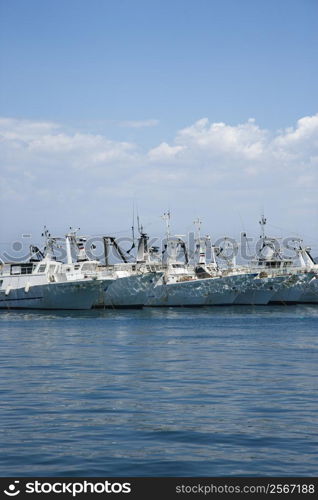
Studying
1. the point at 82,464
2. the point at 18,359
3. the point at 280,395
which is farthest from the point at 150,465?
the point at 18,359

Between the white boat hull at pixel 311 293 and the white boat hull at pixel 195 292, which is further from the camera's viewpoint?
the white boat hull at pixel 311 293

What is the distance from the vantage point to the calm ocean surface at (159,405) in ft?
54.5

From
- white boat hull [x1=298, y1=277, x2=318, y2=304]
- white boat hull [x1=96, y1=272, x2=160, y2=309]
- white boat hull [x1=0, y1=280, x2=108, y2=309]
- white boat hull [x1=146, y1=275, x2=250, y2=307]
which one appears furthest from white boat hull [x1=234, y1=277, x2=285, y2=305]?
white boat hull [x1=0, y1=280, x2=108, y2=309]

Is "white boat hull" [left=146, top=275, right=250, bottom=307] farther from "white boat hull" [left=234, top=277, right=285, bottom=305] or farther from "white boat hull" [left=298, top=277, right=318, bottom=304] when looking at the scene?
"white boat hull" [left=298, top=277, right=318, bottom=304]

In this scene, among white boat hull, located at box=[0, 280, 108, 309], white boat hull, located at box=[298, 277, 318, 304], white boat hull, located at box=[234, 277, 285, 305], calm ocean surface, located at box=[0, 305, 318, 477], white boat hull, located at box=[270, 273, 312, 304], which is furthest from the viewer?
white boat hull, located at box=[298, 277, 318, 304]

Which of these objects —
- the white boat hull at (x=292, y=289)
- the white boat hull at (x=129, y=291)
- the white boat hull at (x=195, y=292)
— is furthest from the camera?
the white boat hull at (x=292, y=289)

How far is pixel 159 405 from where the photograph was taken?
75.0 feet

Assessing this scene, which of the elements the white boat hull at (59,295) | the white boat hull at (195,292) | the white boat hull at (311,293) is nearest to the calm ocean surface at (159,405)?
the white boat hull at (59,295)

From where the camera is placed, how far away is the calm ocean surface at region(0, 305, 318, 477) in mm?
16609

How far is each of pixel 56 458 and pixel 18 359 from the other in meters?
18.6

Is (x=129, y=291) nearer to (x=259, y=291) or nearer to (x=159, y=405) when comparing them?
(x=259, y=291)

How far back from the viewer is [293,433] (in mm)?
19031

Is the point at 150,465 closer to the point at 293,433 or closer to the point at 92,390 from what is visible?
the point at 293,433

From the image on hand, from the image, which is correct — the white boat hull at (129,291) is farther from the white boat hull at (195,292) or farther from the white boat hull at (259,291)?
the white boat hull at (259,291)
